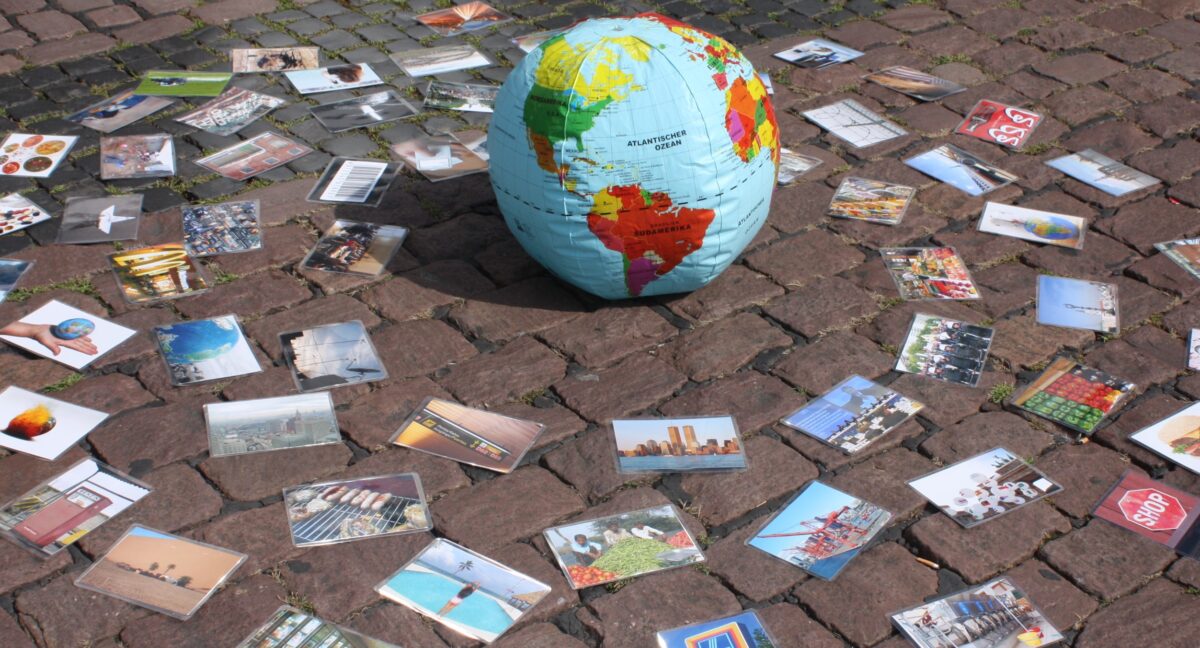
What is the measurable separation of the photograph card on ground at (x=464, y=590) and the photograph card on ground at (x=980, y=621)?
108 cm

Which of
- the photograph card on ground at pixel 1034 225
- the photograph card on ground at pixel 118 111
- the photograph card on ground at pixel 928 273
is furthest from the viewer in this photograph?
the photograph card on ground at pixel 118 111

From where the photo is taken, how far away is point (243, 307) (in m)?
4.75

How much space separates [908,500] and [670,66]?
168 centimetres

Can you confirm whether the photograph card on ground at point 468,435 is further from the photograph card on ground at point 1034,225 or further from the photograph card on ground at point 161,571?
the photograph card on ground at point 1034,225

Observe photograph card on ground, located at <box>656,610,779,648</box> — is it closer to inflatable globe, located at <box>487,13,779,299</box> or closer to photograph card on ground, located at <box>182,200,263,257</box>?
inflatable globe, located at <box>487,13,779,299</box>

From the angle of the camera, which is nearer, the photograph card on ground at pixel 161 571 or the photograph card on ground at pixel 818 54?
the photograph card on ground at pixel 161 571

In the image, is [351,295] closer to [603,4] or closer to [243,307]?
[243,307]

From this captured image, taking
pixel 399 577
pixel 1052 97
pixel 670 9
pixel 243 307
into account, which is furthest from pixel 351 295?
pixel 1052 97

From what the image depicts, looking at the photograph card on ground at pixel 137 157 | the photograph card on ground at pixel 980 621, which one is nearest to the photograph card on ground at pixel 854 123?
the photograph card on ground at pixel 980 621

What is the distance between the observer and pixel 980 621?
3441 millimetres

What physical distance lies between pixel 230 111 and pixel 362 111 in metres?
0.67

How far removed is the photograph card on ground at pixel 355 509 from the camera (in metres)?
3.73

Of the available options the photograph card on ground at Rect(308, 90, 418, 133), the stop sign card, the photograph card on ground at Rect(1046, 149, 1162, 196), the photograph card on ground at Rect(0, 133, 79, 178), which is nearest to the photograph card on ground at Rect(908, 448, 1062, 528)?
the stop sign card

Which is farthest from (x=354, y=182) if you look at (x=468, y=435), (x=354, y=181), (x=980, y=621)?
(x=980, y=621)
